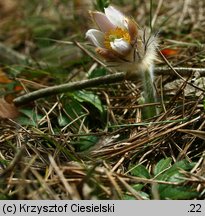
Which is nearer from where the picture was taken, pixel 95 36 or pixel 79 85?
pixel 95 36

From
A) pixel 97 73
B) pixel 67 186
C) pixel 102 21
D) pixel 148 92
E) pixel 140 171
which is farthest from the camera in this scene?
pixel 97 73

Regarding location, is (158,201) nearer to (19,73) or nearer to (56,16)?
(19,73)

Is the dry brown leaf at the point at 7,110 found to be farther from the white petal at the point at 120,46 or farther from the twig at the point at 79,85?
the white petal at the point at 120,46

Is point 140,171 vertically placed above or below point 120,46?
below

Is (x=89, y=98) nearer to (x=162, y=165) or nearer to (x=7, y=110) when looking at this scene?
(x=7, y=110)

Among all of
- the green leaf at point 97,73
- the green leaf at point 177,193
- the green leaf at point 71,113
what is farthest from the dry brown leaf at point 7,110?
the green leaf at point 177,193

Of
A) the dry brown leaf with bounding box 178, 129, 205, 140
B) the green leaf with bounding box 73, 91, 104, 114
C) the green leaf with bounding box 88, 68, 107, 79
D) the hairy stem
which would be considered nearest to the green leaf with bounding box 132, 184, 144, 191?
the dry brown leaf with bounding box 178, 129, 205, 140

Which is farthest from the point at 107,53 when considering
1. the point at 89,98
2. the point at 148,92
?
the point at 89,98
